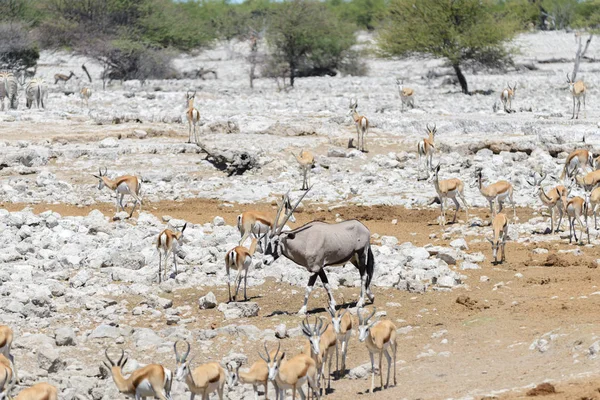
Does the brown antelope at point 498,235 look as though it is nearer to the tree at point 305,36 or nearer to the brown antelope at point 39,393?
the brown antelope at point 39,393

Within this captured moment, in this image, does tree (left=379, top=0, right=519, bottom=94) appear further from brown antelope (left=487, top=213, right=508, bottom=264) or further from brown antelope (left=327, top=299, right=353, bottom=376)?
brown antelope (left=327, top=299, right=353, bottom=376)

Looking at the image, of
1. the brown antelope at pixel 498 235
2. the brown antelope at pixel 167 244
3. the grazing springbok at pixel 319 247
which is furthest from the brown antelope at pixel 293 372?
the brown antelope at pixel 498 235

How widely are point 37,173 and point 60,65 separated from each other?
127ft

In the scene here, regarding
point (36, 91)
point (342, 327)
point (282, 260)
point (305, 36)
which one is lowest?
point (282, 260)

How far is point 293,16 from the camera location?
167 ft

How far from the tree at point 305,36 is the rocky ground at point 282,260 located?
14.0 meters

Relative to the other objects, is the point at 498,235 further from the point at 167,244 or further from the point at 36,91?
the point at 36,91

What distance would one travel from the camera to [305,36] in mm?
51438

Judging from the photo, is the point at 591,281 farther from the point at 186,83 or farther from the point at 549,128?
the point at 186,83

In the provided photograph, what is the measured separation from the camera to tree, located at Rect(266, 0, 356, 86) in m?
51.0

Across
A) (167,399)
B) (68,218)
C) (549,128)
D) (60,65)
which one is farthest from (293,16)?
(167,399)

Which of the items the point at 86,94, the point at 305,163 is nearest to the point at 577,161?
the point at 305,163

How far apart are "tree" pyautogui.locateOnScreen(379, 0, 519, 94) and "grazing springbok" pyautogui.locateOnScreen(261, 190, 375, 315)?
2927cm

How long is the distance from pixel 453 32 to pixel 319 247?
30482mm
